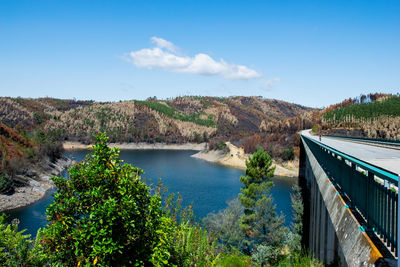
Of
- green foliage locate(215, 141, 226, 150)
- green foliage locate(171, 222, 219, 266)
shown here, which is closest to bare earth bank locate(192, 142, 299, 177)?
green foliage locate(215, 141, 226, 150)

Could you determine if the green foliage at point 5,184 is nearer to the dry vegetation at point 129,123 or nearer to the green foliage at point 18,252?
the green foliage at point 18,252

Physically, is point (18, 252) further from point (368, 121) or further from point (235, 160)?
point (235, 160)

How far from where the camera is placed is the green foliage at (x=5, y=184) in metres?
38.3

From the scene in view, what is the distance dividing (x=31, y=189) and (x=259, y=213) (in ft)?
105

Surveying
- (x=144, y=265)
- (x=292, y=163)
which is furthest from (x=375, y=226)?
(x=292, y=163)

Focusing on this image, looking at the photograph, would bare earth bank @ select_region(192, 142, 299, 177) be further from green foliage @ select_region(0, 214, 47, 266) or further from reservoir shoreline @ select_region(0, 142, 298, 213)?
green foliage @ select_region(0, 214, 47, 266)

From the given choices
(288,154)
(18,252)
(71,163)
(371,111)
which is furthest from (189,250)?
(371,111)

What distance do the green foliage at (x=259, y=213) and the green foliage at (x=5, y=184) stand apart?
96.5 ft

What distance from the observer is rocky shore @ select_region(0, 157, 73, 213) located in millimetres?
36531

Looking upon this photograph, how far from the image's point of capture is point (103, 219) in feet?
21.4

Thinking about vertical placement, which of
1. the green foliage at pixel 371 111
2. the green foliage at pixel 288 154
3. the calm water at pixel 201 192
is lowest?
the calm water at pixel 201 192

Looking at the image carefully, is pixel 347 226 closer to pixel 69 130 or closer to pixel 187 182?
pixel 187 182

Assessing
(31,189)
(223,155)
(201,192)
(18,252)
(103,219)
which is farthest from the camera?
(223,155)

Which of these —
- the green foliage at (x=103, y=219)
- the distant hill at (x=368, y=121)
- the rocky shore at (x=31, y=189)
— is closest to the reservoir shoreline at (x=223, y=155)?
the rocky shore at (x=31, y=189)
